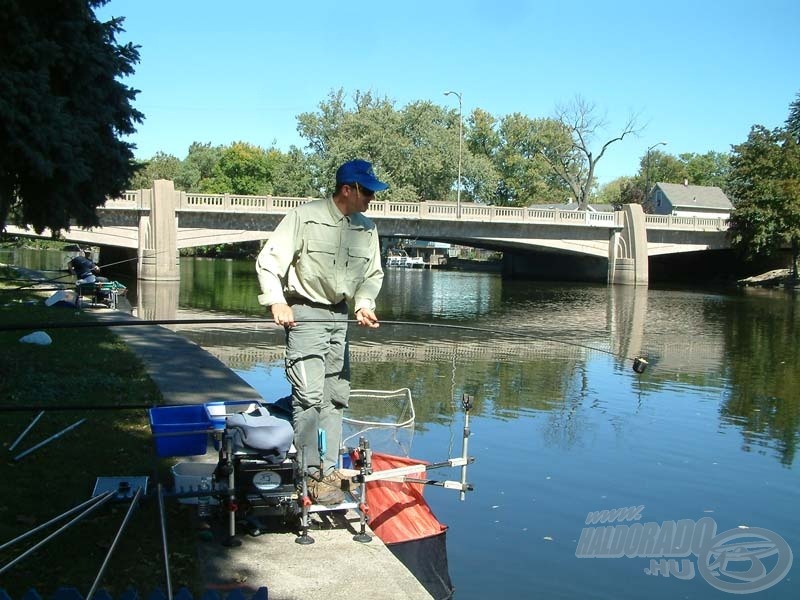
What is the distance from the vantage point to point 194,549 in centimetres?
473

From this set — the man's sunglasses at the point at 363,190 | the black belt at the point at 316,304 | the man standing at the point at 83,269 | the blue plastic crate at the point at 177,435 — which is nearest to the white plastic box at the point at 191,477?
the blue plastic crate at the point at 177,435

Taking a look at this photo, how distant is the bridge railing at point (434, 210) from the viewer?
140ft

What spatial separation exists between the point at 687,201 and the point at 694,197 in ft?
5.94

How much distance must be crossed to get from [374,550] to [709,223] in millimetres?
57304

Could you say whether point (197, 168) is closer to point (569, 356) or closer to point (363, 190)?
point (569, 356)

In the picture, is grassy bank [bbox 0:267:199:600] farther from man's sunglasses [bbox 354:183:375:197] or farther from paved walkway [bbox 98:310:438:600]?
man's sunglasses [bbox 354:183:375:197]

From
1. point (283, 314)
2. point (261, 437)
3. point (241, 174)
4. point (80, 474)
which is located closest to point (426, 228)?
point (80, 474)

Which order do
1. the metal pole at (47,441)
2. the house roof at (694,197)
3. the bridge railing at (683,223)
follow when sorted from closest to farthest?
→ the metal pole at (47,441) < the bridge railing at (683,223) < the house roof at (694,197)

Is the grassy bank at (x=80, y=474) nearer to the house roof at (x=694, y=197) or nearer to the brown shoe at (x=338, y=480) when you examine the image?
the brown shoe at (x=338, y=480)

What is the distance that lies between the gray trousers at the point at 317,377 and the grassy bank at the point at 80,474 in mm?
894

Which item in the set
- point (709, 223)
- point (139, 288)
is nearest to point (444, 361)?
point (139, 288)

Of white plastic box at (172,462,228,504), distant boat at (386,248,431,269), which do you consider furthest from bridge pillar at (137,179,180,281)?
distant boat at (386,248,431,269)

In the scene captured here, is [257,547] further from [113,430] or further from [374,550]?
[113,430]

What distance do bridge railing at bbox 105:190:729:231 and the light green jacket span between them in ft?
102
